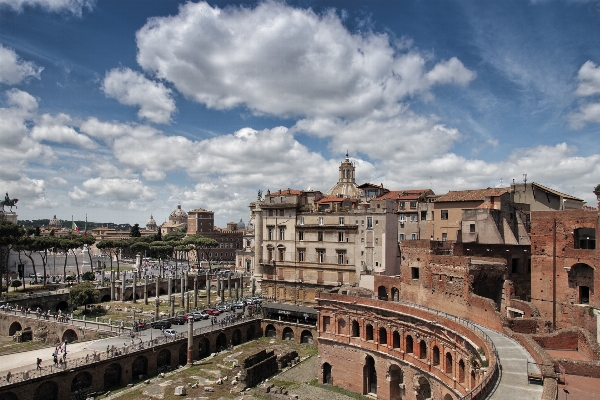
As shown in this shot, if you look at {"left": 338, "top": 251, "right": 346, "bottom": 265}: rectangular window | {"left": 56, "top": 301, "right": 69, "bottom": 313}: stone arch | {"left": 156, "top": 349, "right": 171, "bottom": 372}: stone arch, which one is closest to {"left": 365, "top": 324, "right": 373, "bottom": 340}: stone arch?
{"left": 338, "top": 251, "right": 346, "bottom": 265}: rectangular window

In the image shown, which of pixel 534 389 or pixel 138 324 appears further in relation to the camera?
pixel 138 324

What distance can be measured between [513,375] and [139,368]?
32408mm

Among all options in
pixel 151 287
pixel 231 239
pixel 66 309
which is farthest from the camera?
pixel 231 239

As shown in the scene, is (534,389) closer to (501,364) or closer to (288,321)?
(501,364)

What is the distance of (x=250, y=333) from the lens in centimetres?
5491

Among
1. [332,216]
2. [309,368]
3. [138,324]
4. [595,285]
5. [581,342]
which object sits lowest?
[309,368]

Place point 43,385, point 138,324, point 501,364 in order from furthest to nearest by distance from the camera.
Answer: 1. point 138,324
2. point 43,385
3. point 501,364

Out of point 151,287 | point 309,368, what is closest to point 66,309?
point 151,287

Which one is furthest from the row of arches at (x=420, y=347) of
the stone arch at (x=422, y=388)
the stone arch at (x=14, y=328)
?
the stone arch at (x=14, y=328)

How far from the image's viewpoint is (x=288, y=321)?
54.5 meters

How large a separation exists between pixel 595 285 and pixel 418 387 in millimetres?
14316

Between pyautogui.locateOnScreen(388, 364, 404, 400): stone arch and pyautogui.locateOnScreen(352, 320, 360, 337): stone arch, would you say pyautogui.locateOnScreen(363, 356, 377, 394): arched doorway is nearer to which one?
pyautogui.locateOnScreen(388, 364, 404, 400): stone arch

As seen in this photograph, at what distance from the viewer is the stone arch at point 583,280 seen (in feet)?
102

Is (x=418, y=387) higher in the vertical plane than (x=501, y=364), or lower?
lower
